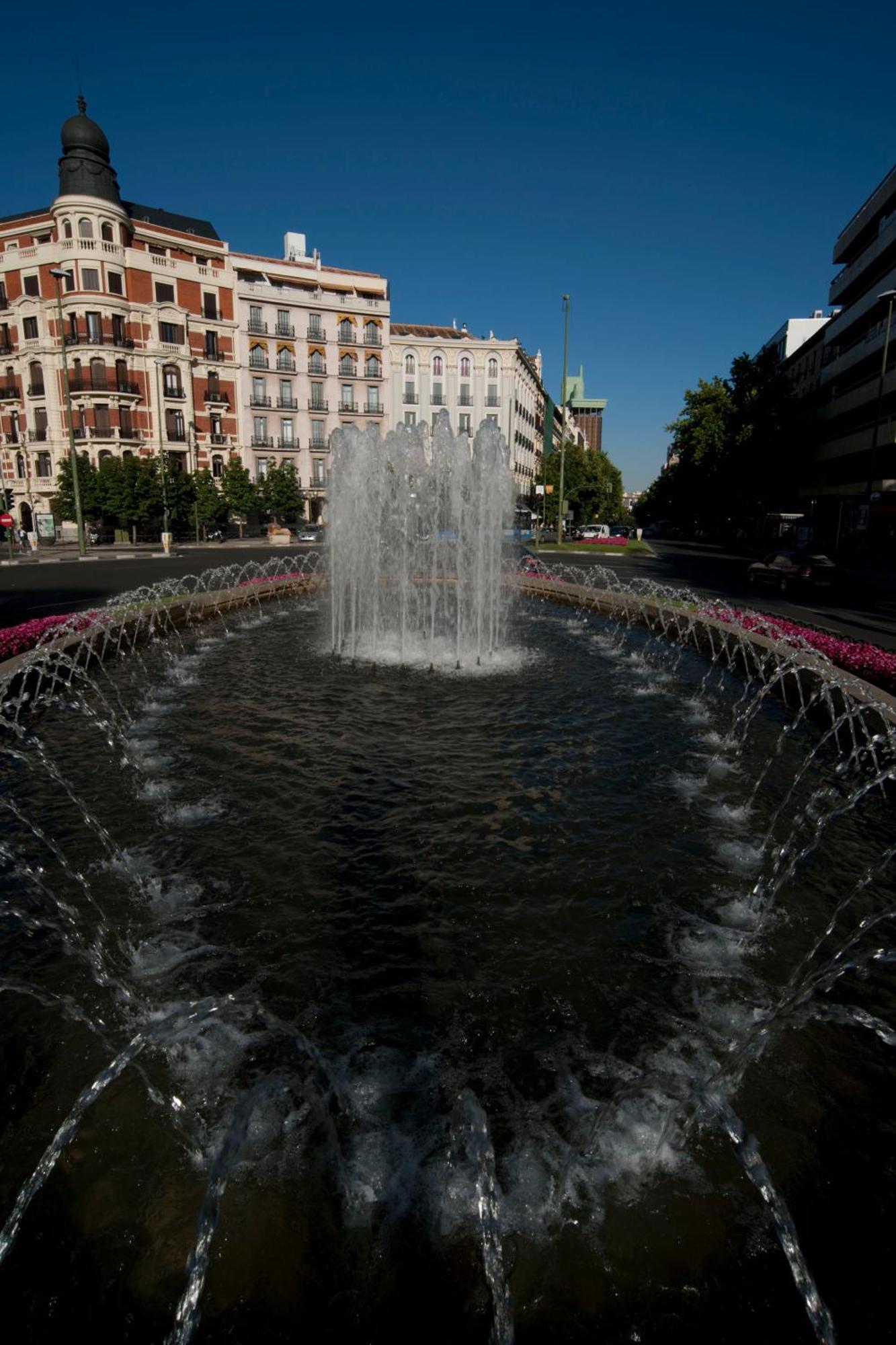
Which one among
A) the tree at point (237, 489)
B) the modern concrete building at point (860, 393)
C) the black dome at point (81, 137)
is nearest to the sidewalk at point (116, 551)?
the tree at point (237, 489)

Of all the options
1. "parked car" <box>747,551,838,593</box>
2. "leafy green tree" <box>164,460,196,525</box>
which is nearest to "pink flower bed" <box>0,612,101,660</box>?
"parked car" <box>747,551,838,593</box>

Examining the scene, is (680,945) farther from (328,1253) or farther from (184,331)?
(184,331)

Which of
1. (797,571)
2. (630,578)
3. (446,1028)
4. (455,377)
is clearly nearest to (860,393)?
(630,578)

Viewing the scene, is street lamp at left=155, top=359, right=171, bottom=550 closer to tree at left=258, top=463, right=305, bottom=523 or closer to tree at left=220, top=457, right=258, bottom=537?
tree at left=220, top=457, right=258, bottom=537

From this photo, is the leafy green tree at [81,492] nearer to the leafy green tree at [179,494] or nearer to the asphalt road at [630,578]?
the leafy green tree at [179,494]

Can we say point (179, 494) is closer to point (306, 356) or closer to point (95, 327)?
point (95, 327)

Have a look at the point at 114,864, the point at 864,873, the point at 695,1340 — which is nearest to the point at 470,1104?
the point at 695,1340

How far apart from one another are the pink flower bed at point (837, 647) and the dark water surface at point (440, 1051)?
2.80 metres

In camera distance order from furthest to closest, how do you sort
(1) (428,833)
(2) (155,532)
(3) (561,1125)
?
(2) (155,532), (1) (428,833), (3) (561,1125)

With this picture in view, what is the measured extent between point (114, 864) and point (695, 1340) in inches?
171

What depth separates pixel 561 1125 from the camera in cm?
313

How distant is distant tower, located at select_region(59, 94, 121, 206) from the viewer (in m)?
43.9

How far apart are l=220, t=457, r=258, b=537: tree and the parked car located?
36.8m

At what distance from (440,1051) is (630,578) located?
22493mm
